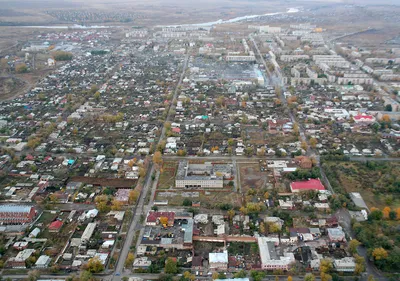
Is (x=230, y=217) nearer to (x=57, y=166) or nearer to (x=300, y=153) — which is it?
(x=300, y=153)

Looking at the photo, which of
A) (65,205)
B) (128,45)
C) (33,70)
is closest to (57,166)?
(65,205)

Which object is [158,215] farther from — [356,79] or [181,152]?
[356,79]

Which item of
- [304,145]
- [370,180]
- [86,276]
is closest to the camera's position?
[86,276]

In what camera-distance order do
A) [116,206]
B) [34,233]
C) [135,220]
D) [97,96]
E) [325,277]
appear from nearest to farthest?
[325,277] < [34,233] < [135,220] < [116,206] < [97,96]

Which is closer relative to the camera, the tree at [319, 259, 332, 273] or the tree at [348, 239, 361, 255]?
the tree at [319, 259, 332, 273]

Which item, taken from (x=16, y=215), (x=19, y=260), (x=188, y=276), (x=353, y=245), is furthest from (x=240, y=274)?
(x=16, y=215)

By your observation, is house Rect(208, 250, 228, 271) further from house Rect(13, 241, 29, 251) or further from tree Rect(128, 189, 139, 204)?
house Rect(13, 241, 29, 251)

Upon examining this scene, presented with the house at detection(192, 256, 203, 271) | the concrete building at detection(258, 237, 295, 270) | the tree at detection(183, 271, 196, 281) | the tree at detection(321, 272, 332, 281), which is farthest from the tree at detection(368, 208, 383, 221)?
the tree at detection(183, 271, 196, 281)
